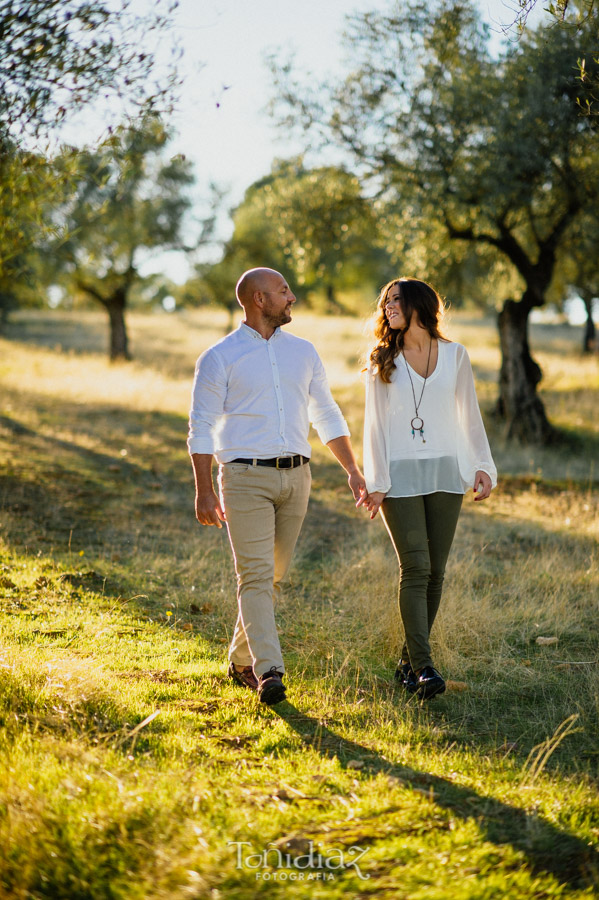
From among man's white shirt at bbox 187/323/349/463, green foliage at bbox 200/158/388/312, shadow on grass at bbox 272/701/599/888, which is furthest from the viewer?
green foliage at bbox 200/158/388/312

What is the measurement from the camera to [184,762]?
359cm

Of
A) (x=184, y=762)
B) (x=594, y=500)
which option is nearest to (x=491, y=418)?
(x=594, y=500)

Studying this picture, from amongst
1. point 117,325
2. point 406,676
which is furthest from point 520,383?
point 117,325

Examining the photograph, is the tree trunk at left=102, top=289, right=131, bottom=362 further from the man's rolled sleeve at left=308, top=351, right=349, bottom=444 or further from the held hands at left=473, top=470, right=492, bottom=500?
the held hands at left=473, top=470, right=492, bottom=500

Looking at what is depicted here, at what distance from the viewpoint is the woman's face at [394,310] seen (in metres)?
4.70

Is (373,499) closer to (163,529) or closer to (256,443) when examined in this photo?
(256,443)

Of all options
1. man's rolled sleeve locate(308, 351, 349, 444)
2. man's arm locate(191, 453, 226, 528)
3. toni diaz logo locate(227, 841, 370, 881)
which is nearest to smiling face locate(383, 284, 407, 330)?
man's rolled sleeve locate(308, 351, 349, 444)

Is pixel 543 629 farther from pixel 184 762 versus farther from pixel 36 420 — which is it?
pixel 36 420

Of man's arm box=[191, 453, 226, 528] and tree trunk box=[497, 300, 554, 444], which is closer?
man's arm box=[191, 453, 226, 528]

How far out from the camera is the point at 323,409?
4.86 meters

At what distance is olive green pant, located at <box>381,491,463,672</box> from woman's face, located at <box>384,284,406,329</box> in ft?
3.45

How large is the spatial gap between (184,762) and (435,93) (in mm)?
12495

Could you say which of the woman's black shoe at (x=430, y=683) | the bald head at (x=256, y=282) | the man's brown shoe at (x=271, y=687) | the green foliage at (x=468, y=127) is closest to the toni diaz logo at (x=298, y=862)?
the man's brown shoe at (x=271, y=687)

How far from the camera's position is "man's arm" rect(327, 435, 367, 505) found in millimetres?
4746
